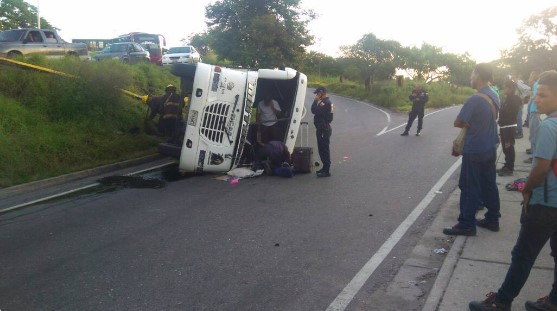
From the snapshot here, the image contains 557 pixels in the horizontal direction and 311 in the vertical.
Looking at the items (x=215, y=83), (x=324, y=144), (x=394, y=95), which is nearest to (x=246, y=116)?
(x=215, y=83)

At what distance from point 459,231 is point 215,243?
2.96 metres

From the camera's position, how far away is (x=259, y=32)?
22.7 m

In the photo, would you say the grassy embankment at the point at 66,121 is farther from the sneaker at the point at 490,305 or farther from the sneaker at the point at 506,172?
the sneaker at the point at 490,305

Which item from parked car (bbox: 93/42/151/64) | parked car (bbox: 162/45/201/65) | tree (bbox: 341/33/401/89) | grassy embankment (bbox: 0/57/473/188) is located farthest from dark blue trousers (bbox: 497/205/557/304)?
tree (bbox: 341/33/401/89)

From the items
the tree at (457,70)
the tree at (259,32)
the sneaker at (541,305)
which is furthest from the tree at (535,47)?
the sneaker at (541,305)

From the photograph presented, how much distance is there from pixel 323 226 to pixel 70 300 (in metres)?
3.30

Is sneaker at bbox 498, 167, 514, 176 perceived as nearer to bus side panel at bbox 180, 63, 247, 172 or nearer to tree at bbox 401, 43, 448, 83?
bus side panel at bbox 180, 63, 247, 172

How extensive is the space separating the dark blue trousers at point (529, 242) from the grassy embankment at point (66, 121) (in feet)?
29.6

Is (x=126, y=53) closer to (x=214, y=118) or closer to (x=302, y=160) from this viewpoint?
(x=214, y=118)

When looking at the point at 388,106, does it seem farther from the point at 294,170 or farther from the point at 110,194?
the point at 110,194

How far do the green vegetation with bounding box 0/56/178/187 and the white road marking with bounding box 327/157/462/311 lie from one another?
742cm

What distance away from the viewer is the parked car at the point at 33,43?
1733cm

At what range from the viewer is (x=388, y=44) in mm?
46469

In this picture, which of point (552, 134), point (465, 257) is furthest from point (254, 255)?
point (552, 134)
